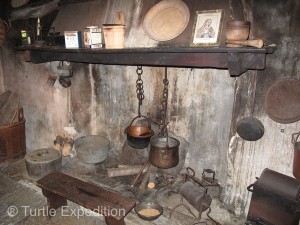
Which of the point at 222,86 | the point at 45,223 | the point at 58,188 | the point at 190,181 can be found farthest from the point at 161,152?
the point at 45,223

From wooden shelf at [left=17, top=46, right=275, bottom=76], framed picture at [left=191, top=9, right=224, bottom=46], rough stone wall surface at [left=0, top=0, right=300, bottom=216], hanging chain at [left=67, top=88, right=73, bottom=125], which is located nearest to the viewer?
wooden shelf at [left=17, top=46, right=275, bottom=76]

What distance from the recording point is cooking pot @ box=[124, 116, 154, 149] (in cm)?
428

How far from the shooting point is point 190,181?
13.5 feet

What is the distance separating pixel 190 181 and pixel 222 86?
1.64 metres

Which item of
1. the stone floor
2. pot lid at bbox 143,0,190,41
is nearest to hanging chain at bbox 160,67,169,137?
pot lid at bbox 143,0,190,41

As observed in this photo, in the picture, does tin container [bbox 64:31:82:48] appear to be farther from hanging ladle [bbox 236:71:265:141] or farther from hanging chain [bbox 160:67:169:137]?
hanging ladle [bbox 236:71:265:141]

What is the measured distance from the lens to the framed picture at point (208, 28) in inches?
129

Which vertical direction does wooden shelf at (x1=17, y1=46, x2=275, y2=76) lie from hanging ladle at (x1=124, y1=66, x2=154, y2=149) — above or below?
Result: above

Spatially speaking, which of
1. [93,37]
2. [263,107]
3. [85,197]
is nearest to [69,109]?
[93,37]

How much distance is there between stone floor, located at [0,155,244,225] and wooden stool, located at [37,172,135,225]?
323mm

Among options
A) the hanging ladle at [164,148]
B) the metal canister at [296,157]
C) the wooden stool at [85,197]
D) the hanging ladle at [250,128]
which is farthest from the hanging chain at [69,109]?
the metal canister at [296,157]

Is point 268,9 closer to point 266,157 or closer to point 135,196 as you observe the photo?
point 266,157

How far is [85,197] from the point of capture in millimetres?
3533

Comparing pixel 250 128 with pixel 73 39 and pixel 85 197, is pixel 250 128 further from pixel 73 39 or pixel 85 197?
pixel 73 39
